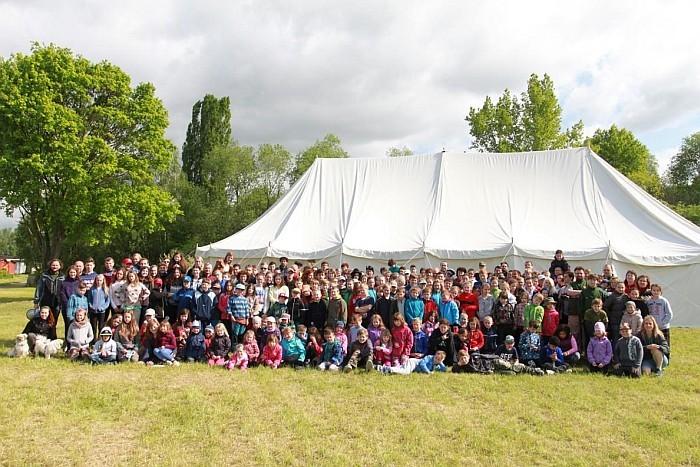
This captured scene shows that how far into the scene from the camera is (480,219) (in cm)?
1293

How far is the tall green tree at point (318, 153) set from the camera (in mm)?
39531

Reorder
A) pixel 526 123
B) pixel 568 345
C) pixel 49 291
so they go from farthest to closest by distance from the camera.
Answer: pixel 526 123
pixel 49 291
pixel 568 345

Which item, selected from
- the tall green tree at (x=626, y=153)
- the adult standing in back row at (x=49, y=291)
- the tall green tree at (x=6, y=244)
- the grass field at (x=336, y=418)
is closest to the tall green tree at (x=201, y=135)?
the tall green tree at (x=626, y=153)

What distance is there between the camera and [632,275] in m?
7.70

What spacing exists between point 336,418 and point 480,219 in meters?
9.00

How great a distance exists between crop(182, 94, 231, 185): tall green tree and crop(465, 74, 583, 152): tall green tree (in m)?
15.8

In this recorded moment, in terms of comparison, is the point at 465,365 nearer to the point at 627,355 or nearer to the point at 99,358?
the point at 627,355

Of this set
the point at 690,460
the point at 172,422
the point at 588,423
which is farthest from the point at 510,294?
the point at 172,422

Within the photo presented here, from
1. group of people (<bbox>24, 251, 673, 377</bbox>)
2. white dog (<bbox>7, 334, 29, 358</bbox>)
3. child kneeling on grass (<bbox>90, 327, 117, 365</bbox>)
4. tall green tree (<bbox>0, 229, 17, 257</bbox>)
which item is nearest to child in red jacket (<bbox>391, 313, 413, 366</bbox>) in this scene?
group of people (<bbox>24, 251, 673, 377</bbox>)

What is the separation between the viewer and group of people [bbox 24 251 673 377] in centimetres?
682

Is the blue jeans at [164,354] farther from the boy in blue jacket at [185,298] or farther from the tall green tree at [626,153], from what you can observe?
the tall green tree at [626,153]

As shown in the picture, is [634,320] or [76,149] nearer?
[634,320]

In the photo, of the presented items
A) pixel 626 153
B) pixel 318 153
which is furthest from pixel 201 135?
pixel 626 153

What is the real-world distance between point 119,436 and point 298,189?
11.0 m
